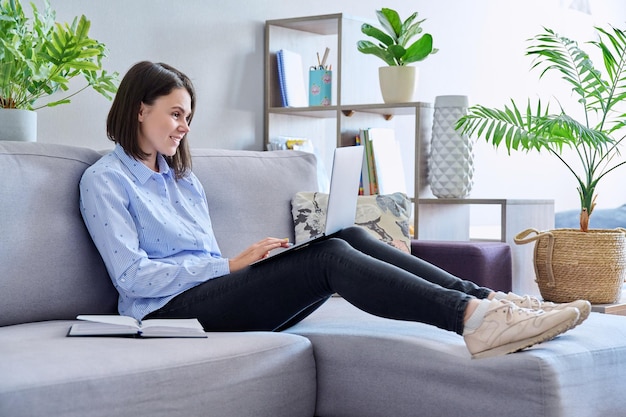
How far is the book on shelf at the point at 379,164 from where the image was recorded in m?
3.56

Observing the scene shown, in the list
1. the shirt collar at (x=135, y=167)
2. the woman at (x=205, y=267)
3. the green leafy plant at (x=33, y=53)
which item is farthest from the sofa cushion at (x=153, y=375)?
the green leafy plant at (x=33, y=53)

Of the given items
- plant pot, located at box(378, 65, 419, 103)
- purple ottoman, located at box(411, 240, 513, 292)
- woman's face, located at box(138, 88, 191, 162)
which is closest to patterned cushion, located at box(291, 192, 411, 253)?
purple ottoman, located at box(411, 240, 513, 292)

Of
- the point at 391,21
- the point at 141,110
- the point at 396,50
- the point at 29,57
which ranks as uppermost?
the point at 391,21

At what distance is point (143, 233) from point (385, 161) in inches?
61.0

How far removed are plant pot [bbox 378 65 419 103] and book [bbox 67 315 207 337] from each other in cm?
172

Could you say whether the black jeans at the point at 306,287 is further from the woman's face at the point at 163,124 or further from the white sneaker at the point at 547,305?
the woman's face at the point at 163,124

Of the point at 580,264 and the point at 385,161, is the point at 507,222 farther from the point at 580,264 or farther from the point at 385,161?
the point at 385,161

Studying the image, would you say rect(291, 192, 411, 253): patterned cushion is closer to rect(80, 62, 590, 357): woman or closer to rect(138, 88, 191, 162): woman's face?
rect(80, 62, 590, 357): woman

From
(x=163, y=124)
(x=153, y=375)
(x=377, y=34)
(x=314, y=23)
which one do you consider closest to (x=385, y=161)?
(x=377, y=34)

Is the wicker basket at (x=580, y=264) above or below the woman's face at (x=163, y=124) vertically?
below

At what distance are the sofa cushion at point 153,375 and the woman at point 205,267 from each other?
0.45ft

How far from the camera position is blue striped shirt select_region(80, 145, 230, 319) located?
2.18m

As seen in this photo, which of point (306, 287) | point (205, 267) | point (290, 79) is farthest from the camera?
point (290, 79)

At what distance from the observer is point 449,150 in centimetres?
341
